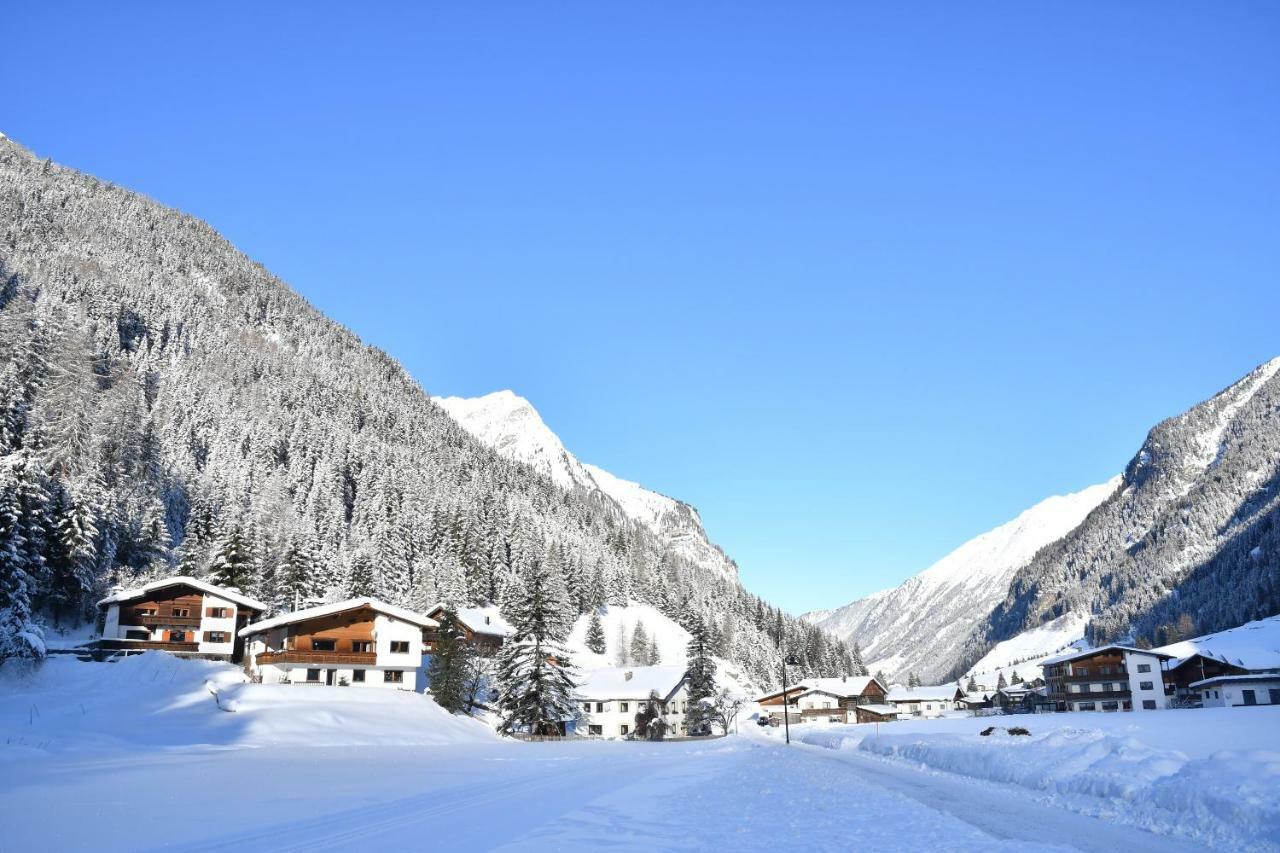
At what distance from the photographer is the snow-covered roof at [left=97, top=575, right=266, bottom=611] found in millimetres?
66938

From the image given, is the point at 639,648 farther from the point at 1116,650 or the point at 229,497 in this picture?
the point at 1116,650

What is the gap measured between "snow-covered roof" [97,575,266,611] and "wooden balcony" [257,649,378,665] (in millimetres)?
5895

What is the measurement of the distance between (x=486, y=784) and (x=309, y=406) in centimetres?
18046

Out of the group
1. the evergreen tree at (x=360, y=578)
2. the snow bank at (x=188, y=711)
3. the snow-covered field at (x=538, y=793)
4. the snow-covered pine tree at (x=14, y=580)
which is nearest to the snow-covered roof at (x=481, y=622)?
the evergreen tree at (x=360, y=578)

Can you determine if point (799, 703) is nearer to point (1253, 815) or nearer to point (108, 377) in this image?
point (108, 377)

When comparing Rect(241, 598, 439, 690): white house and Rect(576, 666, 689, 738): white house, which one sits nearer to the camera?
Rect(241, 598, 439, 690): white house

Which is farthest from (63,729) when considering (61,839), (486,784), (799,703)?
(799,703)

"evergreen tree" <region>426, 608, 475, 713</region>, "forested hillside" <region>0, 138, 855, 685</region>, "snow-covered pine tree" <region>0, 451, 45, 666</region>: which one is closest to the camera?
"snow-covered pine tree" <region>0, 451, 45, 666</region>

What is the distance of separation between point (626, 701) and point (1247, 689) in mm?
76654

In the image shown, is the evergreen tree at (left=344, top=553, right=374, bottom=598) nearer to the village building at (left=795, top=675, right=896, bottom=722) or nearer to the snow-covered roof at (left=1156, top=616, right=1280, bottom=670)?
the village building at (left=795, top=675, right=896, bottom=722)

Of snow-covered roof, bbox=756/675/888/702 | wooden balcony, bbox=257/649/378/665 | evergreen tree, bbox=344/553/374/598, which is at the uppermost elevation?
evergreen tree, bbox=344/553/374/598

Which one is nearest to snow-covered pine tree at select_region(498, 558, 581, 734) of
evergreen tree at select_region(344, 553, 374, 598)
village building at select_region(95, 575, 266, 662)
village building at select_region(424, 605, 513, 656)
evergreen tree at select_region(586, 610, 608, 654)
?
village building at select_region(95, 575, 266, 662)

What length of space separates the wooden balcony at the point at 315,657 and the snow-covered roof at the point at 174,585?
5.90 m

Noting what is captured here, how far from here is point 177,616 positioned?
68875mm
